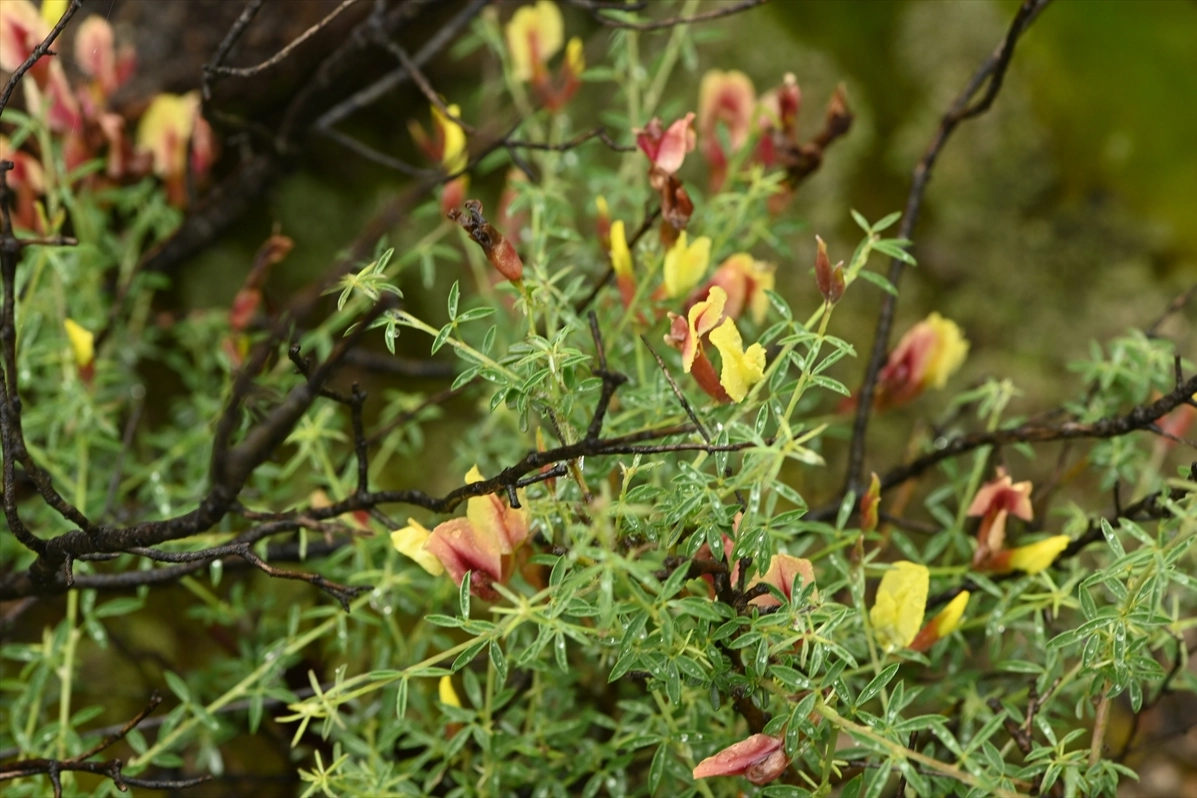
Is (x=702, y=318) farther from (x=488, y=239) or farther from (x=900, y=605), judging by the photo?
(x=900, y=605)

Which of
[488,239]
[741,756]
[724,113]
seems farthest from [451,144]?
[741,756]

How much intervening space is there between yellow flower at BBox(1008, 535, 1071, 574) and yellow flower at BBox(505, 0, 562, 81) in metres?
0.82

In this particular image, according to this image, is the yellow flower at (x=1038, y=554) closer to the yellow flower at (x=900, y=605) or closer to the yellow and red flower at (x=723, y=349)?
the yellow flower at (x=900, y=605)


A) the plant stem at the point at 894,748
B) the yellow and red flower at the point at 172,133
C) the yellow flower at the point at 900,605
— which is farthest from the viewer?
the yellow and red flower at the point at 172,133

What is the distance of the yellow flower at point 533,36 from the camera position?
48.2 inches

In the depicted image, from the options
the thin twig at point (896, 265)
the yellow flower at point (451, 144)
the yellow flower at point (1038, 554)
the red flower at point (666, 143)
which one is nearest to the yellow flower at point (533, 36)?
the yellow flower at point (451, 144)

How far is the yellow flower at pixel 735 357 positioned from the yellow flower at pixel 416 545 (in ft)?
0.91

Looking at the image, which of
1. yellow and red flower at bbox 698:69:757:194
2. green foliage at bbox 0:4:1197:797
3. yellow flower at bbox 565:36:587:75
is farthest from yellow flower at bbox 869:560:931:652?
yellow flower at bbox 565:36:587:75

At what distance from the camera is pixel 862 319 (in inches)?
57.7

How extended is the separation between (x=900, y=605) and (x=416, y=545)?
415 millimetres

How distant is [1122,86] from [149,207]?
1.43 meters

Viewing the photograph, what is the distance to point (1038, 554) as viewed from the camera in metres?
0.91

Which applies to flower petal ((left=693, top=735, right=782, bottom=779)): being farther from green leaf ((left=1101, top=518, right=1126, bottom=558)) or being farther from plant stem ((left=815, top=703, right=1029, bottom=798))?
green leaf ((left=1101, top=518, right=1126, bottom=558))

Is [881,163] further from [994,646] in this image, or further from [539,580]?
[539,580]
